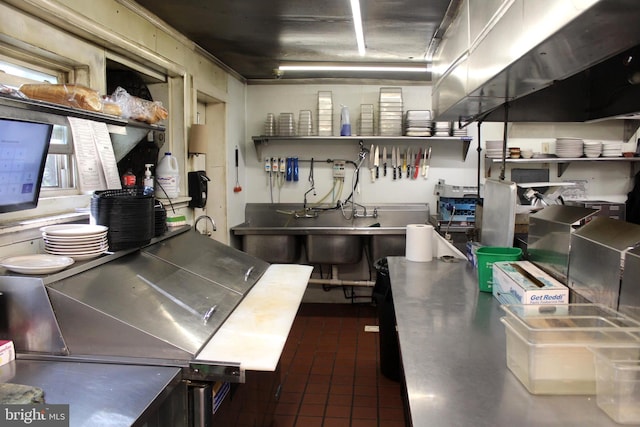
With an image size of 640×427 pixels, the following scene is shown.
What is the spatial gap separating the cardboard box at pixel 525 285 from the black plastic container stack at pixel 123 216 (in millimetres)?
1614

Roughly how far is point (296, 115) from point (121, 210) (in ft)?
10.8

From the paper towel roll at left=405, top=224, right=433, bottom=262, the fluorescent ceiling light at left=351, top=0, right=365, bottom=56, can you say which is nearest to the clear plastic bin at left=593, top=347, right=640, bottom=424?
the paper towel roll at left=405, top=224, right=433, bottom=262

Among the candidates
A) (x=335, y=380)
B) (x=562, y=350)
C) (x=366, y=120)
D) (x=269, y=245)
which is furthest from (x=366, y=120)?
(x=562, y=350)

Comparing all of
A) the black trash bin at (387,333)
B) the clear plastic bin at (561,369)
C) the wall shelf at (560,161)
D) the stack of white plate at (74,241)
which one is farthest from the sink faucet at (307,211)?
the clear plastic bin at (561,369)

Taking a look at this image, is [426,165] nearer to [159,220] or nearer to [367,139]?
[367,139]

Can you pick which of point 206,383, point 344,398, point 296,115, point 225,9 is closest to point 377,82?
point 296,115

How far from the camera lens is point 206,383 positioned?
5.11 ft

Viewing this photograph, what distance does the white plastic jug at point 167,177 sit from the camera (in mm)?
3016

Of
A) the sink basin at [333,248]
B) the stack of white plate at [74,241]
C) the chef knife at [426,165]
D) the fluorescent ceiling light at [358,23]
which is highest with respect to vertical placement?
the fluorescent ceiling light at [358,23]

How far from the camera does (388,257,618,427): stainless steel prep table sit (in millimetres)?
1122

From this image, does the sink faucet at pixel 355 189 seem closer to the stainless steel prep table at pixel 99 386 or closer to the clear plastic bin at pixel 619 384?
the stainless steel prep table at pixel 99 386

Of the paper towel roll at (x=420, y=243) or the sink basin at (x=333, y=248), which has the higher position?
the paper towel roll at (x=420, y=243)

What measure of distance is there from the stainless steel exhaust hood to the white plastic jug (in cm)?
188

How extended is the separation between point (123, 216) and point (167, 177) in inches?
43.3
